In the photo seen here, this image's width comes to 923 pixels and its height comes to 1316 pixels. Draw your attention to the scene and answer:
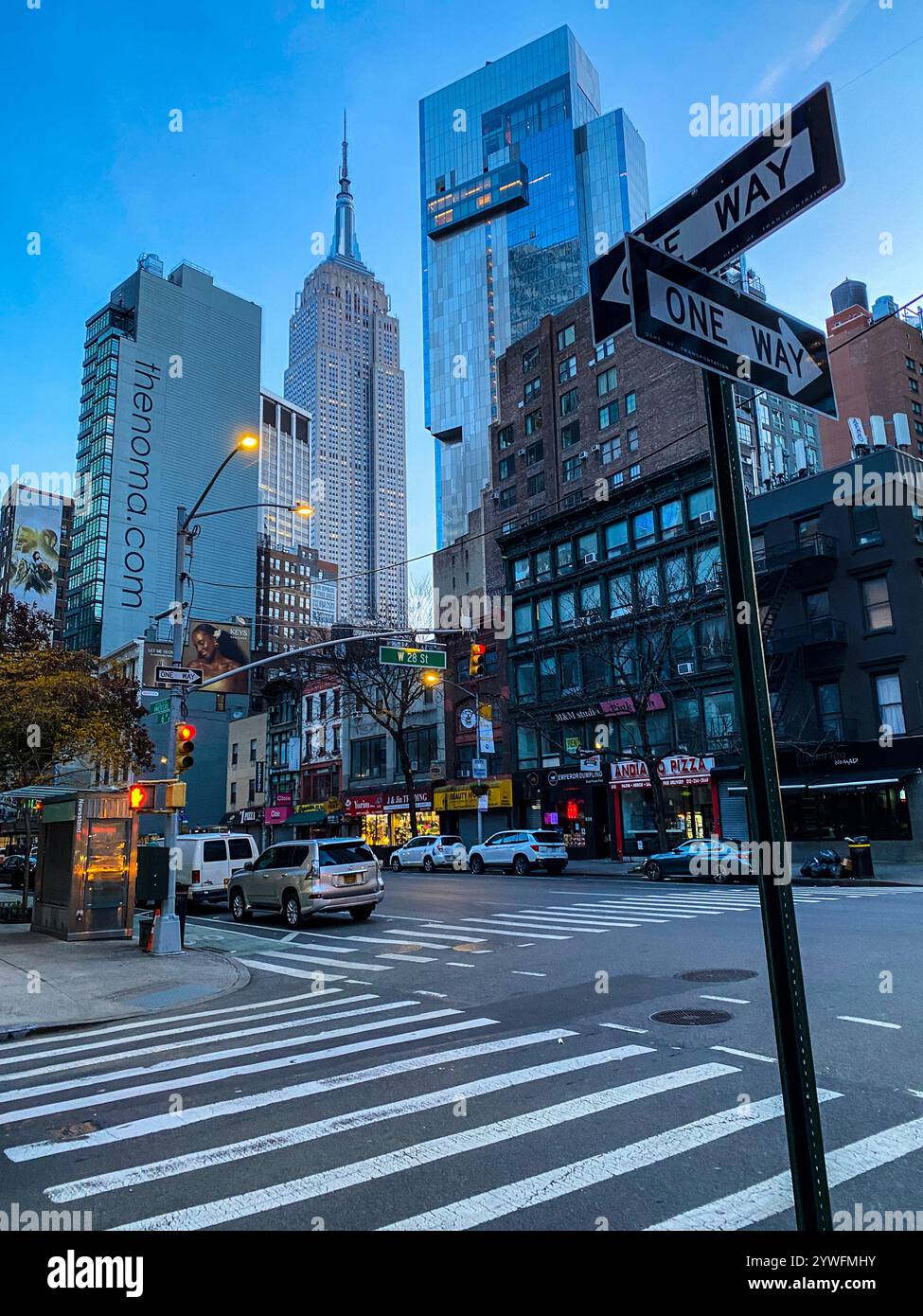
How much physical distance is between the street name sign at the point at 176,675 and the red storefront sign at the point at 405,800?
35651mm

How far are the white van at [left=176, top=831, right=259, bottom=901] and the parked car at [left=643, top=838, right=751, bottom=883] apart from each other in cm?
1343

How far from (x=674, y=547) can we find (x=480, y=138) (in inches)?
6787

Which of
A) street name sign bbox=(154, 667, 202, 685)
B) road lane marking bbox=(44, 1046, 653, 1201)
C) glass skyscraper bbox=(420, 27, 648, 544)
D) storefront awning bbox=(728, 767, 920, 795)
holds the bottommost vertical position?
road lane marking bbox=(44, 1046, 653, 1201)

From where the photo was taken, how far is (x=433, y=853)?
131 feet

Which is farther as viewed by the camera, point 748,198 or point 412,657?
point 412,657

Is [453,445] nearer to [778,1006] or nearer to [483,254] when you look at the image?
[483,254]

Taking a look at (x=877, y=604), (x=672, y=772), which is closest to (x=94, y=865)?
(x=672, y=772)

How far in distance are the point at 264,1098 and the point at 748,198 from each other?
683cm

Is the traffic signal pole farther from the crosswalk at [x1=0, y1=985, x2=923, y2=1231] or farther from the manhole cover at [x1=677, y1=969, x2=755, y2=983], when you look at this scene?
the manhole cover at [x1=677, y1=969, x2=755, y2=983]

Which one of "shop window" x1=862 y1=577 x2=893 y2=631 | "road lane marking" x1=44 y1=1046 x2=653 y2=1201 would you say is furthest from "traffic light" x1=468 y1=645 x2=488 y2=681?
"road lane marking" x1=44 y1=1046 x2=653 y2=1201

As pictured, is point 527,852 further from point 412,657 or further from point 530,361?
point 530,361

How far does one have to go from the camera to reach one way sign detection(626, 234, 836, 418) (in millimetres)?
3359

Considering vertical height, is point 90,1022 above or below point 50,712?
below

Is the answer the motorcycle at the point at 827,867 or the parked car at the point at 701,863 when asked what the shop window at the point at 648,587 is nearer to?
the parked car at the point at 701,863
